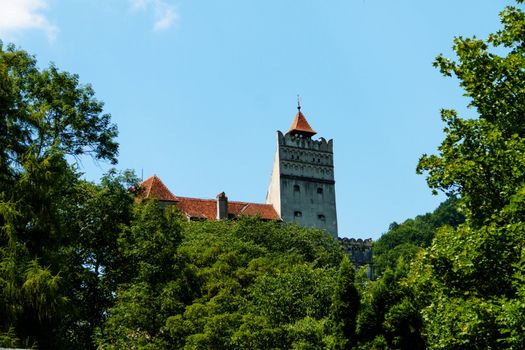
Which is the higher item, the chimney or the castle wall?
the castle wall

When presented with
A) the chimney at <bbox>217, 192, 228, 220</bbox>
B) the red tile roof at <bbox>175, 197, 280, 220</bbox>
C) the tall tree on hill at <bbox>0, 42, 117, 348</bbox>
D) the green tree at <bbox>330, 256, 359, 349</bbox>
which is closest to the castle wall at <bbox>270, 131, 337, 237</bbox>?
the red tile roof at <bbox>175, 197, 280, 220</bbox>

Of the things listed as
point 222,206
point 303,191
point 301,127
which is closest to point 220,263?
point 222,206

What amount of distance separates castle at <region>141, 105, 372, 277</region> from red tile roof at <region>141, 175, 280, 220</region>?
0.10 metres

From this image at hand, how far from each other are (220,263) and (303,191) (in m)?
42.2

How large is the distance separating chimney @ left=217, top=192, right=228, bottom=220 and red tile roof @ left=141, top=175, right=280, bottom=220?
58 cm

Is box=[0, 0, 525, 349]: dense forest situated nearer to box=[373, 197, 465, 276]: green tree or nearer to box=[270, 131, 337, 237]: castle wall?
box=[270, 131, 337, 237]: castle wall

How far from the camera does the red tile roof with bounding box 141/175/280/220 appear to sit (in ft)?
211

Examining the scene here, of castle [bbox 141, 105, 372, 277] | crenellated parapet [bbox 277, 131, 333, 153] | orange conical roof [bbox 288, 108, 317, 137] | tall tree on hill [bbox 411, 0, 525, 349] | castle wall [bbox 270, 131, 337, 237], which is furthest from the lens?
orange conical roof [bbox 288, 108, 317, 137]

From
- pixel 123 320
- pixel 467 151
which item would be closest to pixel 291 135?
pixel 123 320

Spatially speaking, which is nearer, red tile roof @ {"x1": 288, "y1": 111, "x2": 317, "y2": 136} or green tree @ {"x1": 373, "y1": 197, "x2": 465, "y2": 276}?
red tile roof @ {"x1": 288, "y1": 111, "x2": 317, "y2": 136}

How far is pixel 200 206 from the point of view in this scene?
70375 millimetres

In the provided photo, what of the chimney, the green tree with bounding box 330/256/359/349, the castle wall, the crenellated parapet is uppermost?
the crenellated parapet

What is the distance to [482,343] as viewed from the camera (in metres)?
17.7

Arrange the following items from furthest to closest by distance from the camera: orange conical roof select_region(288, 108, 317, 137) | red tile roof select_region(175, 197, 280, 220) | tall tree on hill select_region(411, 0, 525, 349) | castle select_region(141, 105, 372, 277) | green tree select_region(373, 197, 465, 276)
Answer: green tree select_region(373, 197, 465, 276) → orange conical roof select_region(288, 108, 317, 137) → castle select_region(141, 105, 372, 277) → red tile roof select_region(175, 197, 280, 220) → tall tree on hill select_region(411, 0, 525, 349)
